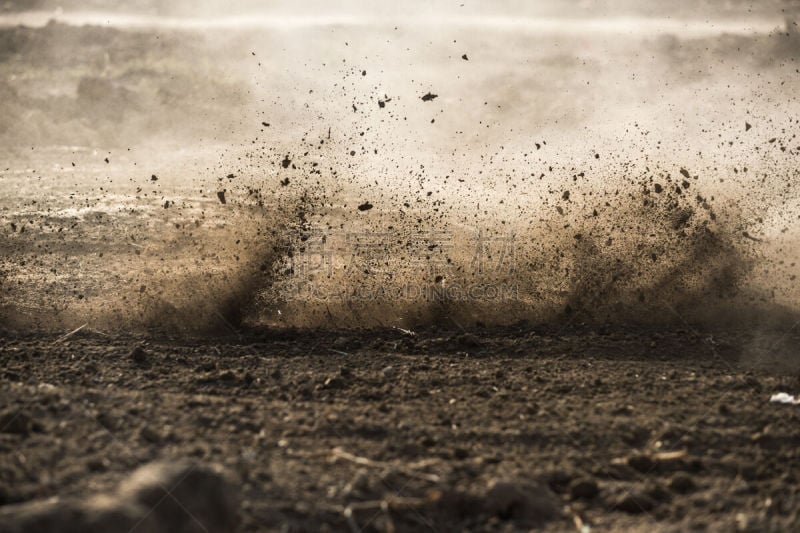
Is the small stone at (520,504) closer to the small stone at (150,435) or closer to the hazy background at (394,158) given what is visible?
the small stone at (150,435)

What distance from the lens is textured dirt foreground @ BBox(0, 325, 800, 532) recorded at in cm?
304

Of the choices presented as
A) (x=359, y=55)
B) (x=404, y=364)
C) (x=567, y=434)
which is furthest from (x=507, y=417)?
(x=359, y=55)

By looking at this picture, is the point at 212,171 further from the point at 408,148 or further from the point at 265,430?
the point at 265,430

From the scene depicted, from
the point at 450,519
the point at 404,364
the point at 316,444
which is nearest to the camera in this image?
the point at 450,519

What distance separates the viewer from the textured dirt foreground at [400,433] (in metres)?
3.04

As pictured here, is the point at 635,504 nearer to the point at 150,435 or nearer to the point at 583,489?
the point at 583,489

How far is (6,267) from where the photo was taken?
602 centimetres

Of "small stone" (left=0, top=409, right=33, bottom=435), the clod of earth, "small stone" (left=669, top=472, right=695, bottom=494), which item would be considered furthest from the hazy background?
the clod of earth

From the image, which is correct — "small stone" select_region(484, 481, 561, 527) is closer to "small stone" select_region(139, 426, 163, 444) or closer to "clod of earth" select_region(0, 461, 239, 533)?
"clod of earth" select_region(0, 461, 239, 533)

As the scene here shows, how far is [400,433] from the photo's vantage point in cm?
362

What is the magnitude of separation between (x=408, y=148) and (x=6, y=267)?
10.6 ft

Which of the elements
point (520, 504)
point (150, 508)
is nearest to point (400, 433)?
point (520, 504)

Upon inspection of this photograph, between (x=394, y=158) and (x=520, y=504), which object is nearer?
(x=520, y=504)

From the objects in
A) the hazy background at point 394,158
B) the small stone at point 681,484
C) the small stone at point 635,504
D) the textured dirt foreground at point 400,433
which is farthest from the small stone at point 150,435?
the small stone at point 681,484
